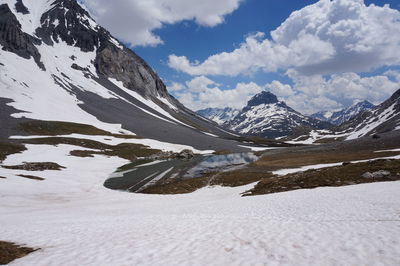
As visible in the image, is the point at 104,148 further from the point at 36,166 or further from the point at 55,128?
the point at 36,166

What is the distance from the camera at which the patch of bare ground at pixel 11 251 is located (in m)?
11.8

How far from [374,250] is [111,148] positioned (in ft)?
307

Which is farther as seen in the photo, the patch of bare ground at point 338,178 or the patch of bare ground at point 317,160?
the patch of bare ground at point 317,160

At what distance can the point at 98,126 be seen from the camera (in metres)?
132

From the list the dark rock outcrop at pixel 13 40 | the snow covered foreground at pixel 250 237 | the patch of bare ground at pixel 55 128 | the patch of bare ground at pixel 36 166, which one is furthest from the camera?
the dark rock outcrop at pixel 13 40

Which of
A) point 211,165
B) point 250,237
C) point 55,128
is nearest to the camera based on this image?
point 250,237

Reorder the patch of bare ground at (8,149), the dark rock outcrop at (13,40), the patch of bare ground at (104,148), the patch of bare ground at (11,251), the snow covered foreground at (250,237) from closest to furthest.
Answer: the snow covered foreground at (250,237), the patch of bare ground at (11,251), the patch of bare ground at (8,149), the patch of bare ground at (104,148), the dark rock outcrop at (13,40)

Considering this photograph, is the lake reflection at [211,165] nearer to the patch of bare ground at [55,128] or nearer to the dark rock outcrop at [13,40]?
the patch of bare ground at [55,128]

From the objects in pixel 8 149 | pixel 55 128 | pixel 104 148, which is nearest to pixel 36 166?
pixel 8 149

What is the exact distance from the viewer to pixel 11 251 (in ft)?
43.0

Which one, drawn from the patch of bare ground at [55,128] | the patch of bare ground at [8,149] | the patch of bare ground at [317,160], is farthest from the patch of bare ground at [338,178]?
the patch of bare ground at [55,128]

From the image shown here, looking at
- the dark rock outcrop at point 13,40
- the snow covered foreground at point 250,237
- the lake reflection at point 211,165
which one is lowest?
the snow covered foreground at point 250,237

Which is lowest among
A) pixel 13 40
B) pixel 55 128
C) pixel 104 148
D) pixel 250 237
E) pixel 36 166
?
pixel 250 237

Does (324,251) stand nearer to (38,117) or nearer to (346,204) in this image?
(346,204)
